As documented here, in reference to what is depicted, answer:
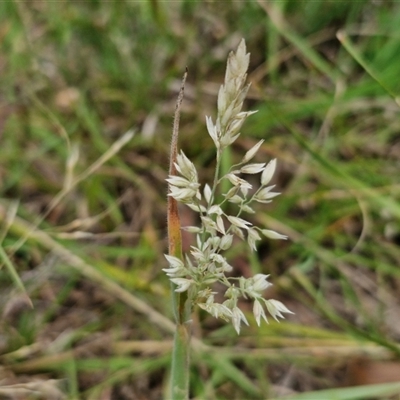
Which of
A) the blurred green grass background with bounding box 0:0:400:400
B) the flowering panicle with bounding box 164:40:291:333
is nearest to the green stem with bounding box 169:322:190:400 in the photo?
the flowering panicle with bounding box 164:40:291:333

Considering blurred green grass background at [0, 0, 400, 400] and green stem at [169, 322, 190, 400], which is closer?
green stem at [169, 322, 190, 400]

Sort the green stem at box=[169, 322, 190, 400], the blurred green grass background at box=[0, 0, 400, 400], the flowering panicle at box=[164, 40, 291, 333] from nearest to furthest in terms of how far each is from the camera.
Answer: the flowering panicle at box=[164, 40, 291, 333], the green stem at box=[169, 322, 190, 400], the blurred green grass background at box=[0, 0, 400, 400]

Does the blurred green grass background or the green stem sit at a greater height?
the blurred green grass background

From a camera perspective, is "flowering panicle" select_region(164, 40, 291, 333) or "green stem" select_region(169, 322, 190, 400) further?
"green stem" select_region(169, 322, 190, 400)

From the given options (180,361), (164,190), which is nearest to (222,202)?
(180,361)

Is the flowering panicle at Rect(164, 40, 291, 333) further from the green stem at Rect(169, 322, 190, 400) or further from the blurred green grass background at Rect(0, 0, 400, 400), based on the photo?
the blurred green grass background at Rect(0, 0, 400, 400)

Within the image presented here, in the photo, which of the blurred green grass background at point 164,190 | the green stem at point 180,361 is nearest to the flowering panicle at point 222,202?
the green stem at point 180,361

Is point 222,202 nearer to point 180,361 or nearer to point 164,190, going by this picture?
point 180,361

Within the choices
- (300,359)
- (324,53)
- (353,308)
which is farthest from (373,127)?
(300,359)

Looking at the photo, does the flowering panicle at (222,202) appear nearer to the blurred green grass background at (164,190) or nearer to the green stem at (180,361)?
the green stem at (180,361)

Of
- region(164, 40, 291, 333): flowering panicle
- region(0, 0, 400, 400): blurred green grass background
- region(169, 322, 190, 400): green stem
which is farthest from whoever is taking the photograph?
region(0, 0, 400, 400): blurred green grass background
